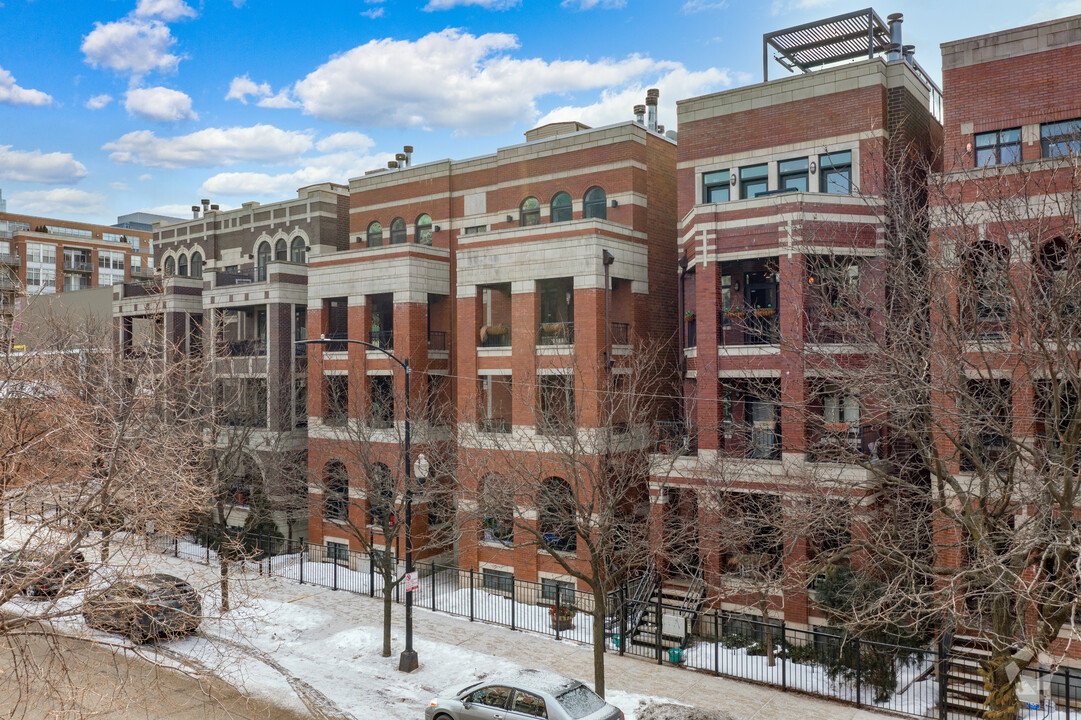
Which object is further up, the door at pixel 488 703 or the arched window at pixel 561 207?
the arched window at pixel 561 207

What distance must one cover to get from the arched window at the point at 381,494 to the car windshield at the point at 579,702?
9850mm

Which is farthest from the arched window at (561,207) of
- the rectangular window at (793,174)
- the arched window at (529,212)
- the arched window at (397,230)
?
the rectangular window at (793,174)

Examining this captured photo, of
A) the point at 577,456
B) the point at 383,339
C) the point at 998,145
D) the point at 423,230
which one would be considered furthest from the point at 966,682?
the point at 423,230

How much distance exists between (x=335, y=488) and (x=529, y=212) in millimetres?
14749

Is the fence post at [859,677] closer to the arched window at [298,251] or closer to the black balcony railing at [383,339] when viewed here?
the black balcony railing at [383,339]

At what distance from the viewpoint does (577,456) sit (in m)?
23.2

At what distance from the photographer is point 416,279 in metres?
30.9

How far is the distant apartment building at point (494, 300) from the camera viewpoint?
87.1ft

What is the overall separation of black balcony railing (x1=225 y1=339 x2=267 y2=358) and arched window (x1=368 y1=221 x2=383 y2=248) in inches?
287

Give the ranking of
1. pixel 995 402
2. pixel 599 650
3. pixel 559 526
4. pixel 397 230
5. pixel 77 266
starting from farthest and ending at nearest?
pixel 77 266 < pixel 397 230 < pixel 559 526 < pixel 599 650 < pixel 995 402

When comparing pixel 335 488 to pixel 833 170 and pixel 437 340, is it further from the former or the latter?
pixel 833 170

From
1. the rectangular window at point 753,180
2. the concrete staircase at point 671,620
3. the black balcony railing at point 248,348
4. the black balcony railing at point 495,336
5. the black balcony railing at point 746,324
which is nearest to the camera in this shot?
the concrete staircase at point 671,620

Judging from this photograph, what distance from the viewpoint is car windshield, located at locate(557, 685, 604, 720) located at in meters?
14.4

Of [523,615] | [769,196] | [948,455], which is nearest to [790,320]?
[769,196]
